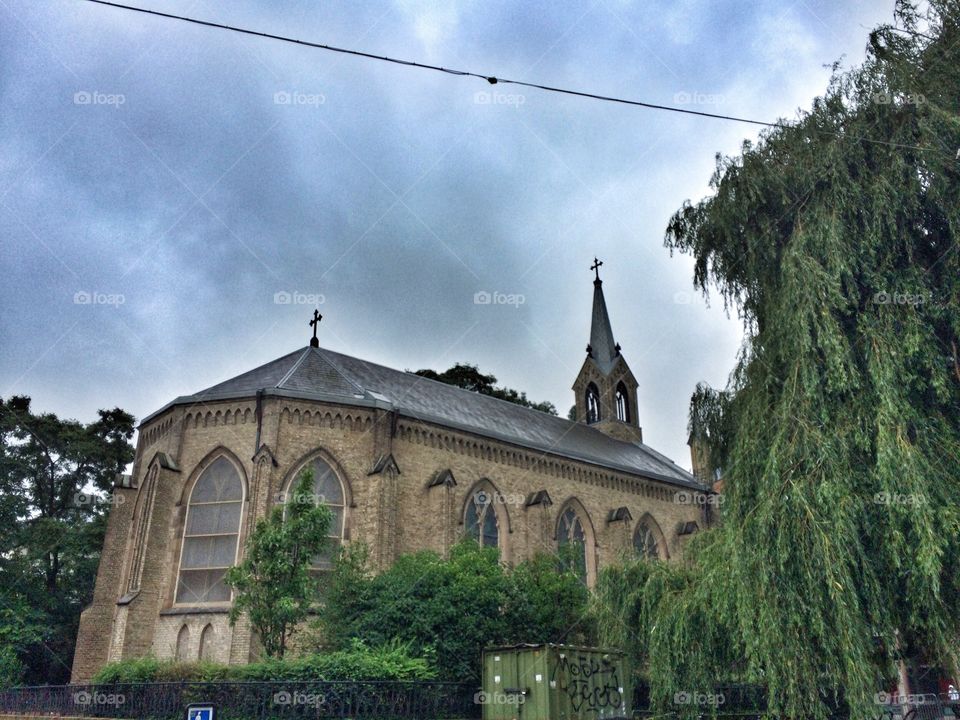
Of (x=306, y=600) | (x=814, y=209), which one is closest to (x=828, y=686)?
(x=814, y=209)

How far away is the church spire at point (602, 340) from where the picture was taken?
40.3 m

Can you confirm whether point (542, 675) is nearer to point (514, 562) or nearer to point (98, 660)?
point (514, 562)

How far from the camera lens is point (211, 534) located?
21.0 m

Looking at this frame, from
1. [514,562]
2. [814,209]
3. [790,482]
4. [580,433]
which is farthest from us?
[580,433]

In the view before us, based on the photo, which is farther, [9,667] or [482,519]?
[482,519]

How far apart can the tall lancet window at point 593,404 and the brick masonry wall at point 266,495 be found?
14.4 meters

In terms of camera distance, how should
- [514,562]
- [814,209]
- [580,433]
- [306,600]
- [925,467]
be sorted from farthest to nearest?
[580,433] → [514,562] → [306,600] → [814,209] → [925,467]

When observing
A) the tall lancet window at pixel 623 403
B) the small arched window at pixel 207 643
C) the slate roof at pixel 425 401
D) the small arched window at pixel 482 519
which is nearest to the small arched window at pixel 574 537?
the slate roof at pixel 425 401

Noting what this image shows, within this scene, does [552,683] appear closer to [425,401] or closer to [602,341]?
[425,401]

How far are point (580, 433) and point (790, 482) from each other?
24.4 metres

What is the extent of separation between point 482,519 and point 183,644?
32.7 ft

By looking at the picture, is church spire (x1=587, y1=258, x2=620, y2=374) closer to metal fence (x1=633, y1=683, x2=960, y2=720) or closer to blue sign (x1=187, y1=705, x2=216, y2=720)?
metal fence (x1=633, y1=683, x2=960, y2=720)

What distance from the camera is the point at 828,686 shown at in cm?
923

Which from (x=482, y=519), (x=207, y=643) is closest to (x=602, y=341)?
(x=482, y=519)
